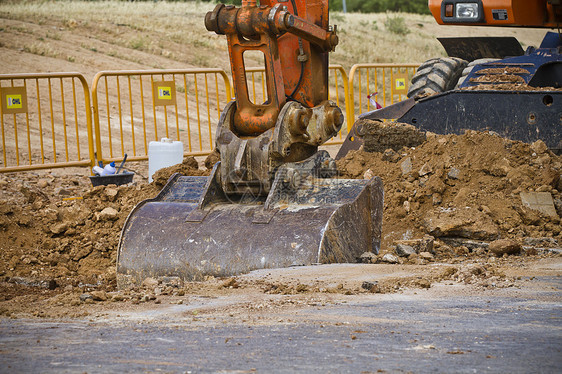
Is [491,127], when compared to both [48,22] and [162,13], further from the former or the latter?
[162,13]

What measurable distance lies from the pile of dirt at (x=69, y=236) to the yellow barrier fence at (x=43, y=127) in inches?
100

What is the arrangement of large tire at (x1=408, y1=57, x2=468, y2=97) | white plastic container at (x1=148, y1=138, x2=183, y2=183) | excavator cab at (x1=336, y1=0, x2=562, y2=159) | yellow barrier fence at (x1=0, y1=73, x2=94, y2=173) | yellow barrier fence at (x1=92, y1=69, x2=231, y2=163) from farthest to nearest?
yellow barrier fence at (x1=92, y1=69, x2=231, y2=163) → yellow barrier fence at (x1=0, y1=73, x2=94, y2=173) → large tire at (x1=408, y1=57, x2=468, y2=97) → white plastic container at (x1=148, y1=138, x2=183, y2=183) → excavator cab at (x1=336, y1=0, x2=562, y2=159)

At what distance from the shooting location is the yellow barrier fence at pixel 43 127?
10.5 m

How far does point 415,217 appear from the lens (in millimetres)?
6906

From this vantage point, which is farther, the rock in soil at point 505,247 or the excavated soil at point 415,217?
the excavated soil at point 415,217

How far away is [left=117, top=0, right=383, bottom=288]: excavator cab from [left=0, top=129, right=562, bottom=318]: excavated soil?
409 mm

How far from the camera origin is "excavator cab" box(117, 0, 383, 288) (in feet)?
18.0

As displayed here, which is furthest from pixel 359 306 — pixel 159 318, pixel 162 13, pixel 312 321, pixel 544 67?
pixel 162 13

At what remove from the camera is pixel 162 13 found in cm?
3247

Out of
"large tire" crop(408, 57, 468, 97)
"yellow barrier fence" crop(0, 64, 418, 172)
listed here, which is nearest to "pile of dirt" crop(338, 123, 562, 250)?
"large tire" crop(408, 57, 468, 97)

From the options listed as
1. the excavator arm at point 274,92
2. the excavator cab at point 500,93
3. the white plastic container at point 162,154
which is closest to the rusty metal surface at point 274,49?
the excavator arm at point 274,92

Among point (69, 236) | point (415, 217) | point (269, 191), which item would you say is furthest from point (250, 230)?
point (69, 236)

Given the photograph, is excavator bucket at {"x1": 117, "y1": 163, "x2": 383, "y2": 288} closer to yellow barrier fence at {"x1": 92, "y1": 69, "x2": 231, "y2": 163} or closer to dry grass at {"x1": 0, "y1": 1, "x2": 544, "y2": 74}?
yellow barrier fence at {"x1": 92, "y1": 69, "x2": 231, "y2": 163}

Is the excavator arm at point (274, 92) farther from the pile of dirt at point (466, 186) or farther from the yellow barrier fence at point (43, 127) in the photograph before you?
the yellow barrier fence at point (43, 127)
